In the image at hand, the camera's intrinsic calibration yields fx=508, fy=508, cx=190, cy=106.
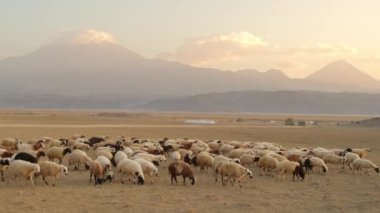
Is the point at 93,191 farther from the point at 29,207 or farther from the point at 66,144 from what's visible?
the point at 66,144

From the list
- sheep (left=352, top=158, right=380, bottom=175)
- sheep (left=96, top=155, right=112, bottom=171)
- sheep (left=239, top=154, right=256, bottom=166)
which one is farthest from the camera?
sheep (left=239, top=154, right=256, bottom=166)

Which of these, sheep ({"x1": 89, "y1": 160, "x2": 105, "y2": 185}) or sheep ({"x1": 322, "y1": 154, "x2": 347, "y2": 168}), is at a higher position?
sheep ({"x1": 322, "y1": 154, "x2": 347, "y2": 168})

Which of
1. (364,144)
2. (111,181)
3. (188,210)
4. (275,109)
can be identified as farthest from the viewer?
(275,109)

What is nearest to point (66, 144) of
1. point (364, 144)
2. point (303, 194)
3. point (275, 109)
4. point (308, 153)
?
point (308, 153)

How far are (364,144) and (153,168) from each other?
23188mm

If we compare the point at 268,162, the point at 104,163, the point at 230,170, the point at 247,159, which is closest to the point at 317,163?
the point at 268,162

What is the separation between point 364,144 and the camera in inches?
1432

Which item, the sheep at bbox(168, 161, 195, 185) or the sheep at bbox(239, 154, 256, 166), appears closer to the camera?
the sheep at bbox(168, 161, 195, 185)

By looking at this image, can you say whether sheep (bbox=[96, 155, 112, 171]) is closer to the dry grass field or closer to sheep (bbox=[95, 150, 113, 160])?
the dry grass field

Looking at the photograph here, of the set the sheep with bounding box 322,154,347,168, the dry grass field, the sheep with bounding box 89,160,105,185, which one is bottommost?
the dry grass field

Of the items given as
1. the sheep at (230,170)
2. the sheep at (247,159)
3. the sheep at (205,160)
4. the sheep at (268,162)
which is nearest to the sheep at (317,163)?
the sheep at (268,162)

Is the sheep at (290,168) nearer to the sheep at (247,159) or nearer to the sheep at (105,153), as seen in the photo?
the sheep at (247,159)

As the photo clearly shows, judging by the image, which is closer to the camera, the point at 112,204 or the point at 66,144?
the point at 112,204

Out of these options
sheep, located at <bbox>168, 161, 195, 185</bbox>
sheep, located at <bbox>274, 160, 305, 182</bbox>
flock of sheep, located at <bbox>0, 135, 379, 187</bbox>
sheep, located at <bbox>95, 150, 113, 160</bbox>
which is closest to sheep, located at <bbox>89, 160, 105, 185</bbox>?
flock of sheep, located at <bbox>0, 135, 379, 187</bbox>
